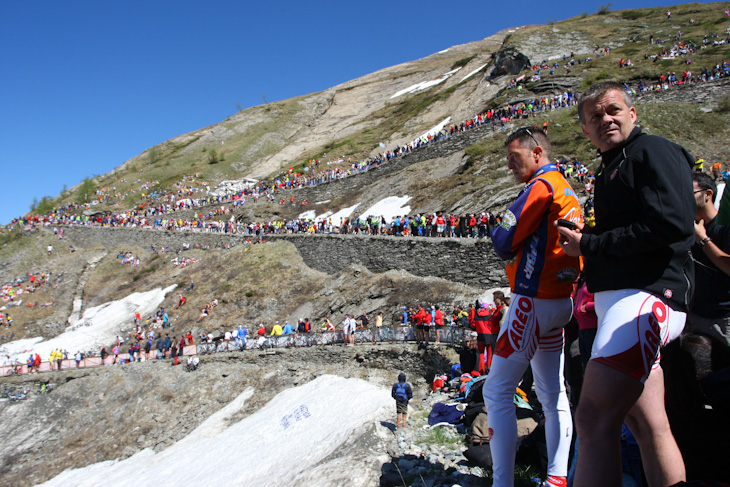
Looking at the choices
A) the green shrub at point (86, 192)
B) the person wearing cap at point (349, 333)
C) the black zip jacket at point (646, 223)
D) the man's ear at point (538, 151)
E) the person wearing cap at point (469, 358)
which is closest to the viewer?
the black zip jacket at point (646, 223)

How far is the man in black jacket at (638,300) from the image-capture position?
2049mm

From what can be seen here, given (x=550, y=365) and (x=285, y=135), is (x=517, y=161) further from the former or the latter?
(x=285, y=135)

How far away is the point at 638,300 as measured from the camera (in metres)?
2.13

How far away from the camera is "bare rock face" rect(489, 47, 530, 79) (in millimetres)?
45969

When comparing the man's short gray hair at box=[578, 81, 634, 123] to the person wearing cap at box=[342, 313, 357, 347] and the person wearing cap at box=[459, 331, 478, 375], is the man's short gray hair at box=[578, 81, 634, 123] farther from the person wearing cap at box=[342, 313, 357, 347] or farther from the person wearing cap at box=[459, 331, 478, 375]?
the person wearing cap at box=[342, 313, 357, 347]

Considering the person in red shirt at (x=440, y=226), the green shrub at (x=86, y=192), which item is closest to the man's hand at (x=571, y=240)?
the person in red shirt at (x=440, y=226)

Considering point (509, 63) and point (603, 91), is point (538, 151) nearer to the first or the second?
point (603, 91)

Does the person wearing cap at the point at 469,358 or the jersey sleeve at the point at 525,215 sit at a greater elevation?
the jersey sleeve at the point at 525,215

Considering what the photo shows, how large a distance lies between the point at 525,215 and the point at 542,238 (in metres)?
0.20

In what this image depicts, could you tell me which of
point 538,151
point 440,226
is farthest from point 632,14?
point 538,151

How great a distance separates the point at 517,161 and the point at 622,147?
2.87 ft

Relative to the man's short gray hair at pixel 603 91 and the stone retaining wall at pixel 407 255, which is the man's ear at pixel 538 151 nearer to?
the man's short gray hair at pixel 603 91

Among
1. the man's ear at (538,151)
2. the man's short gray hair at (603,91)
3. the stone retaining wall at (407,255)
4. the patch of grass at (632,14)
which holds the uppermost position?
the patch of grass at (632,14)

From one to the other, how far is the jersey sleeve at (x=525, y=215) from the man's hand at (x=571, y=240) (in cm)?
37
